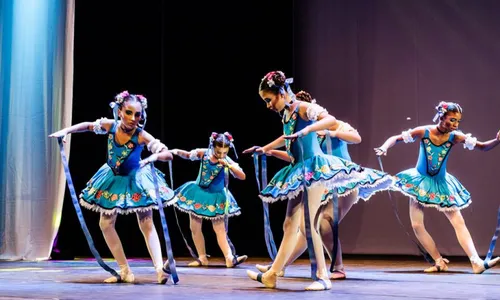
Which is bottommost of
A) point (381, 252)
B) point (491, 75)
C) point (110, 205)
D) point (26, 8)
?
point (381, 252)

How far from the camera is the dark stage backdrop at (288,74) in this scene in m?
7.47

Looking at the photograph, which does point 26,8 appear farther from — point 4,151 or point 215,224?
point 215,224

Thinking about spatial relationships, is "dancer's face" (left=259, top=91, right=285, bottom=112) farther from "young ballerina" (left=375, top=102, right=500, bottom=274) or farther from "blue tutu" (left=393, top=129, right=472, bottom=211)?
"blue tutu" (left=393, top=129, right=472, bottom=211)

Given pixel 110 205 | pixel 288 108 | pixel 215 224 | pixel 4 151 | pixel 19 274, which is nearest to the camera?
pixel 288 108

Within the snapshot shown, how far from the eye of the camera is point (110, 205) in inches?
180

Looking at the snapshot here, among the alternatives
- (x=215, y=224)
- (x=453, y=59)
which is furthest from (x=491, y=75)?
(x=215, y=224)

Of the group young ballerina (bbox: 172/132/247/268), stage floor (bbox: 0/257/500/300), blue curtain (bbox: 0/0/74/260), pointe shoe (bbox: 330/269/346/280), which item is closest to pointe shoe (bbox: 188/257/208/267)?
young ballerina (bbox: 172/132/247/268)

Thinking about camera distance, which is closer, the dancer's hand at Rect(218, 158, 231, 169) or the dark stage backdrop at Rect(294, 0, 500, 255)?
the dancer's hand at Rect(218, 158, 231, 169)

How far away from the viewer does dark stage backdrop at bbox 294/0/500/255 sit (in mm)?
7402

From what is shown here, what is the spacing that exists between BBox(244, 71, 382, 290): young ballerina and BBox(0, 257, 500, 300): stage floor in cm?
17

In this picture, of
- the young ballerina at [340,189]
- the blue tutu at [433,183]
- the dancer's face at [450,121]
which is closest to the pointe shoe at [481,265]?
the blue tutu at [433,183]

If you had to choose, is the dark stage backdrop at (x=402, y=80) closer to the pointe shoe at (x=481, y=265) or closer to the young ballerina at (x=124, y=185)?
the pointe shoe at (x=481, y=265)

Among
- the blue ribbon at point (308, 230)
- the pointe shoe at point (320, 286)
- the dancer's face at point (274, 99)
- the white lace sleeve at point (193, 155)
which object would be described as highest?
the dancer's face at point (274, 99)

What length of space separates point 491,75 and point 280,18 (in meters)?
2.44
